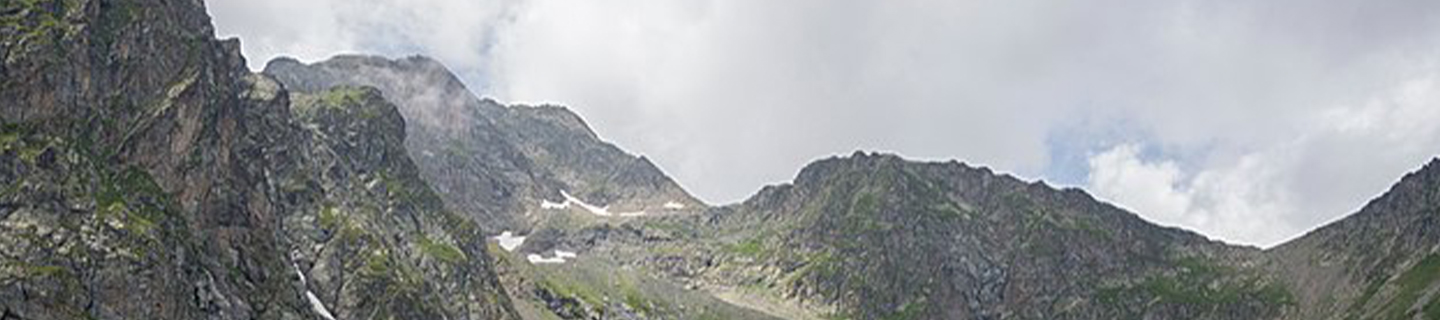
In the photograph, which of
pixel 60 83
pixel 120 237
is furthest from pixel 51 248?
pixel 60 83

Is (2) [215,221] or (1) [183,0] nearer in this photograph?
(2) [215,221]

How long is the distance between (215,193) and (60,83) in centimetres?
2558

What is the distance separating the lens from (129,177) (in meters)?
158

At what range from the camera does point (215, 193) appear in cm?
17338

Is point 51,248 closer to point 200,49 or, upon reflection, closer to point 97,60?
point 97,60

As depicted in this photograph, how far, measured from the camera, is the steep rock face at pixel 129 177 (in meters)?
138

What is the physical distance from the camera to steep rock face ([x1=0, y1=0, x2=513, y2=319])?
138 m

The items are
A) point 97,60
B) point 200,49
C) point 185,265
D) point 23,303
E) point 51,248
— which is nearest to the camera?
point 23,303

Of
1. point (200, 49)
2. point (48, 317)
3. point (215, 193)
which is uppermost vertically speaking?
point (200, 49)

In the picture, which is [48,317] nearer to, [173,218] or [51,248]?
[51,248]

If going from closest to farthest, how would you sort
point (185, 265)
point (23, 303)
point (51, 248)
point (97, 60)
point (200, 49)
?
point (23, 303), point (51, 248), point (185, 265), point (97, 60), point (200, 49)

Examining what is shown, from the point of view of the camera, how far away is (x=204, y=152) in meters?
175

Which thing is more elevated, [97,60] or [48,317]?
[97,60]

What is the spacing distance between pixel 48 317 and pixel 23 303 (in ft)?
9.39
